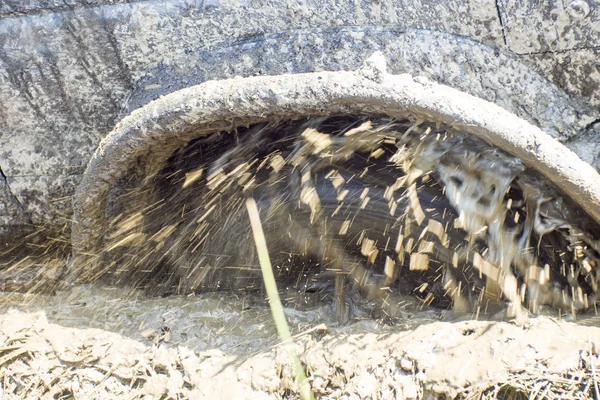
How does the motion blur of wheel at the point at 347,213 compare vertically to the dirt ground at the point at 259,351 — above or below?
above

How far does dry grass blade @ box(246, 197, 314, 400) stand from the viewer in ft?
5.66

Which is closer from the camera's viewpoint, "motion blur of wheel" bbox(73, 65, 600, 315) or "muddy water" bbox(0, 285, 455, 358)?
"motion blur of wheel" bbox(73, 65, 600, 315)

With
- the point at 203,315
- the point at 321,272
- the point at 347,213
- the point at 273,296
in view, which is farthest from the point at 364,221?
the point at 203,315

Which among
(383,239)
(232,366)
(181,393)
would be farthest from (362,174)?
(181,393)

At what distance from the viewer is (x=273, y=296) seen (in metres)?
2.16

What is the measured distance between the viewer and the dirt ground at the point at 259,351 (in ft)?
4.96

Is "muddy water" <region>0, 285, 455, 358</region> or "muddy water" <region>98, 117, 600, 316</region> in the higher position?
"muddy water" <region>98, 117, 600, 316</region>

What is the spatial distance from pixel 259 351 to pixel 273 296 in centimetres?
34

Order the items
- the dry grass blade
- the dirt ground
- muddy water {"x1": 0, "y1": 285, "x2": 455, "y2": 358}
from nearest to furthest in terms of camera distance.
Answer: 1. the dirt ground
2. the dry grass blade
3. muddy water {"x1": 0, "y1": 285, "x2": 455, "y2": 358}

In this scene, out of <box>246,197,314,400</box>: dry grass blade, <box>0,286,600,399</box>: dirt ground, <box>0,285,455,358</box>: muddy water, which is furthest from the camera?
<box>0,285,455,358</box>: muddy water

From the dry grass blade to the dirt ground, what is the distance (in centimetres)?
2

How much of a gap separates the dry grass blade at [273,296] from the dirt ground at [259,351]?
2 centimetres

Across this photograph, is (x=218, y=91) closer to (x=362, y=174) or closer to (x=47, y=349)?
(x=362, y=174)

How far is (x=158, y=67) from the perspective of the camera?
185 centimetres
